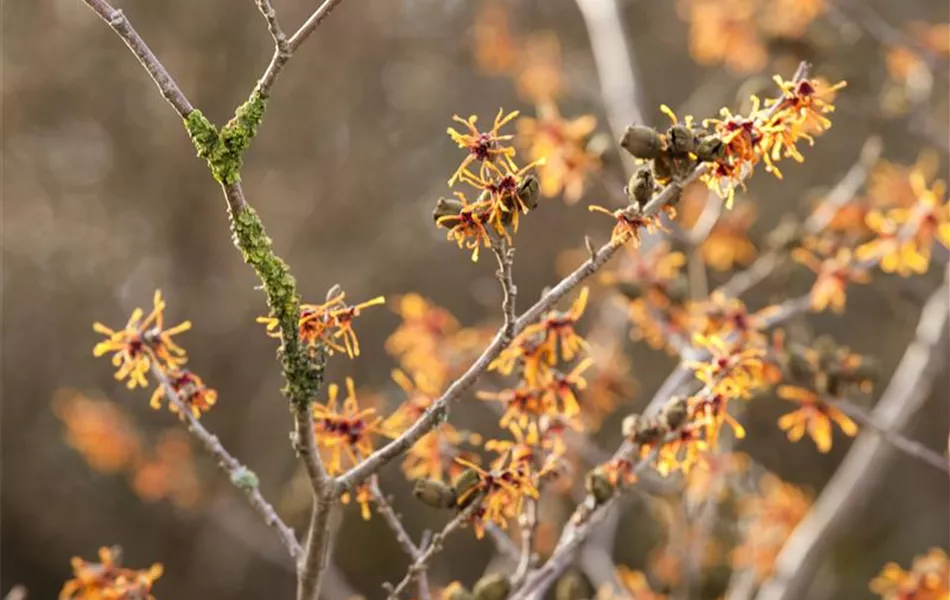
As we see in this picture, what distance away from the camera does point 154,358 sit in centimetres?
155

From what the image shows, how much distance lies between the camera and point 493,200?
1.30 m

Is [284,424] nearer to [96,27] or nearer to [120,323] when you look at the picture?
[120,323]

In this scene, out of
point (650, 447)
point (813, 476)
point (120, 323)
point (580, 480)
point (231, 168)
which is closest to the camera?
point (231, 168)

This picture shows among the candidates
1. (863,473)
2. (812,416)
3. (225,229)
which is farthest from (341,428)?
(225,229)

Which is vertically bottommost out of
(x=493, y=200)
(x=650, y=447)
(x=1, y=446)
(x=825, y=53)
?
(x=650, y=447)

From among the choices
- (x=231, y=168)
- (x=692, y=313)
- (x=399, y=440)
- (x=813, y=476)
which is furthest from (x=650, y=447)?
(x=813, y=476)

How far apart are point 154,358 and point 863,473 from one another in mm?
2494

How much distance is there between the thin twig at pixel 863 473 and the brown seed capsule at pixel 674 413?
1.66m

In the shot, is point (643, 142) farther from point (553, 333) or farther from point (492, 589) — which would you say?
point (492, 589)

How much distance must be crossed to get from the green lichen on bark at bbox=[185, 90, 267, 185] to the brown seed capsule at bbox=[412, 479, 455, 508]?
0.54 meters

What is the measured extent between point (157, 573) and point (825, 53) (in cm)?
255

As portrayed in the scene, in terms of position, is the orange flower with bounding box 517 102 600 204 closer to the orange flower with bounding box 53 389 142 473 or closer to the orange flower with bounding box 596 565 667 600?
the orange flower with bounding box 596 565 667 600

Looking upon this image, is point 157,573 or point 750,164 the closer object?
point 750,164

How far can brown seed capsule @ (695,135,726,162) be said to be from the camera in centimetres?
133
